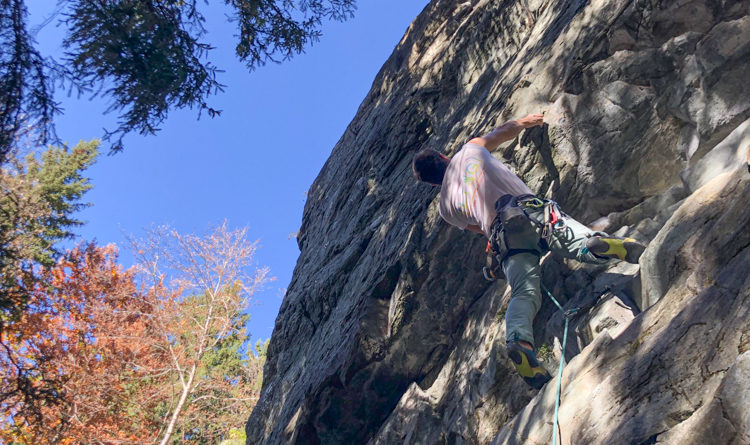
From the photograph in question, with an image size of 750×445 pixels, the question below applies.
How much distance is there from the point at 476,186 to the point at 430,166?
2.98 ft

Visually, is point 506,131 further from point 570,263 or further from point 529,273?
point 529,273

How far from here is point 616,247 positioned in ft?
12.5

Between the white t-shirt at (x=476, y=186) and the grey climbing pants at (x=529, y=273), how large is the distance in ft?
1.49

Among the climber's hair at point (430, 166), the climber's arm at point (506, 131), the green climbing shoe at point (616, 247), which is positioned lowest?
the green climbing shoe at point (616, 247)

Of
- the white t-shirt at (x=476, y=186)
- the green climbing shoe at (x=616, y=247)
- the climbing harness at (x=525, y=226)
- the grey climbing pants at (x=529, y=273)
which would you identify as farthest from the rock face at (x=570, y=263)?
the white t-shirt at (x=476, y=186)

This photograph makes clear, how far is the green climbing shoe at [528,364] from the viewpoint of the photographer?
3723 mm

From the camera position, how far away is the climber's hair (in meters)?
5.48

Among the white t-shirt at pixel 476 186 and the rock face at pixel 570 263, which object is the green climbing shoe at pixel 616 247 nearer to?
the rock face at pixel 570 263

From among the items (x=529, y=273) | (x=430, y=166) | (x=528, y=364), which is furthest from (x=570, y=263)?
(x=430, y=166)

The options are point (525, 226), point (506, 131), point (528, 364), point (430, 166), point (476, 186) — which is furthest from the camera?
point (430, 166)

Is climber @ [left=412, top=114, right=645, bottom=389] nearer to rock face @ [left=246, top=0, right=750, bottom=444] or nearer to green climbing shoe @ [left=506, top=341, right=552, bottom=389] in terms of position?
green climbing shoe @ [left=506, top=341, right=552, bottom=389]

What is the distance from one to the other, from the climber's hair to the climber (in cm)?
34

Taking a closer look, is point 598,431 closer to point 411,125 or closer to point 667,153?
point 667,153

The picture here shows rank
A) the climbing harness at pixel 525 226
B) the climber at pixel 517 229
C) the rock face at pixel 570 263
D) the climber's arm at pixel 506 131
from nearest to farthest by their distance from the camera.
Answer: the rock face at pixel 570 263 < the climber at pixel 517 229 < the climbing harness at pixel 525 226 < the climber's arm at pixel 506 131
